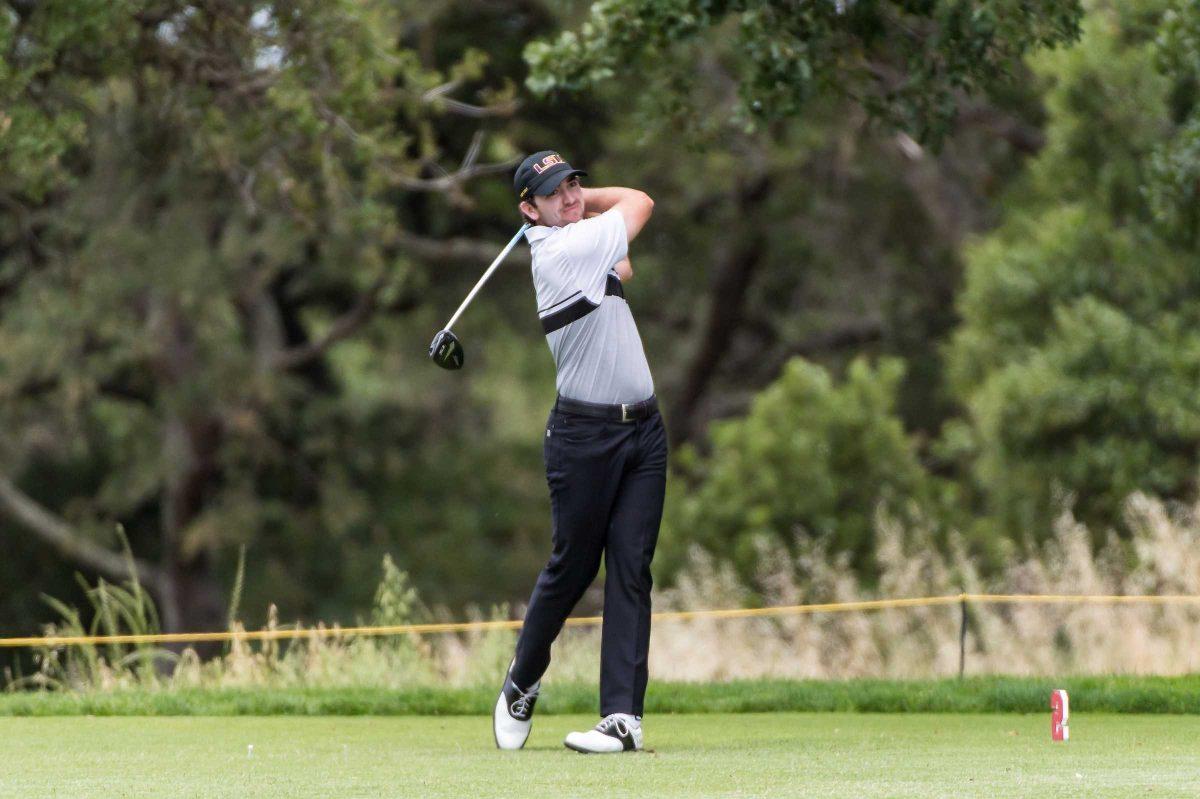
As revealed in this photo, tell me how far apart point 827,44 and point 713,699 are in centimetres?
289

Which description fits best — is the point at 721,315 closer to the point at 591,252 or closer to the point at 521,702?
the point at 521,702

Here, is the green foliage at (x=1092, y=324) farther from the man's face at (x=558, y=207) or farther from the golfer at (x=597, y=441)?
the man's face at (x=558, y=207)

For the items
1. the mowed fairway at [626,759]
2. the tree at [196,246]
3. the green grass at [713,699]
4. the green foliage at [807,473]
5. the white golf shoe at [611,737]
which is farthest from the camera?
the green foliage at [807,473]

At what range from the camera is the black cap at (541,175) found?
6.07m

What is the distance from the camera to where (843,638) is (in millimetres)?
13156

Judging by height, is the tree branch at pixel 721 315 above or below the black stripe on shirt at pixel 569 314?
below

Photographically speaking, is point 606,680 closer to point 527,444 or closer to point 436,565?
point 436,565

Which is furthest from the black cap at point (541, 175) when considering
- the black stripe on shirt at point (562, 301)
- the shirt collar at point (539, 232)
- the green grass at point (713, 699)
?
the green grass at point (713, 699)

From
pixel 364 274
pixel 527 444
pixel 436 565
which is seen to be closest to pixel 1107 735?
pixel 364 274

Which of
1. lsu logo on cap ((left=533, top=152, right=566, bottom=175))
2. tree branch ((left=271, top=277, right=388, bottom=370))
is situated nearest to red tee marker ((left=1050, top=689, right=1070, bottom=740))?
lsu logo on cap ((left=533, top=152, right=566, bottom=175))

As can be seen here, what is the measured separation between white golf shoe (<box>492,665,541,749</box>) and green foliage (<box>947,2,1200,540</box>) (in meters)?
8.62

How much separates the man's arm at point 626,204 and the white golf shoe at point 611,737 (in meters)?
1.52

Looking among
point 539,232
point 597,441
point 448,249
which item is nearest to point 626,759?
point 597,441

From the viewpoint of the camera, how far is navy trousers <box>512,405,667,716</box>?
19.9ft
